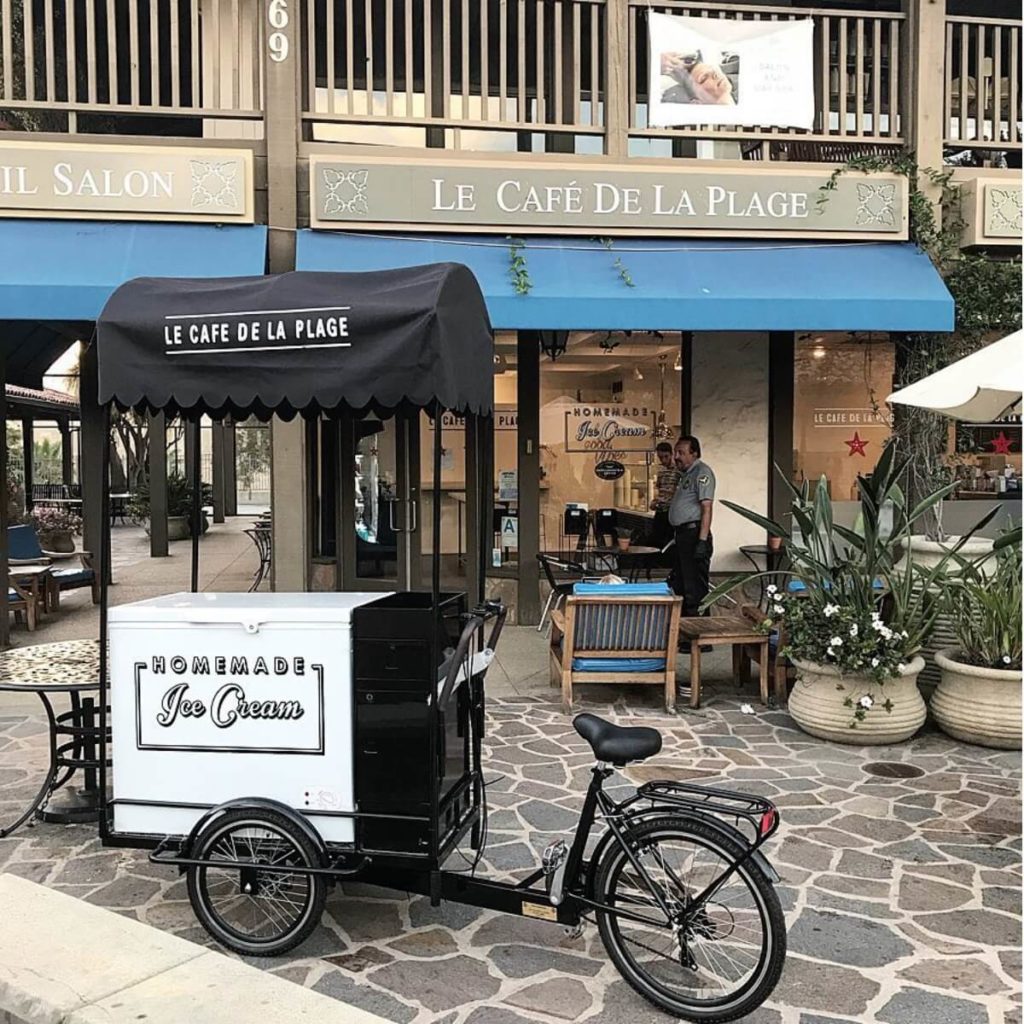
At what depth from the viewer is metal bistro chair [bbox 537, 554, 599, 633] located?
8.16 metres

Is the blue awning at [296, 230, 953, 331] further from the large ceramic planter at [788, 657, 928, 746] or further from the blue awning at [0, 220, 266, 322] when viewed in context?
the large ceramic planter at [788, 657, 928, 746]

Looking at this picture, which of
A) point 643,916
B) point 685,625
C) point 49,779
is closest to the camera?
point 643,916

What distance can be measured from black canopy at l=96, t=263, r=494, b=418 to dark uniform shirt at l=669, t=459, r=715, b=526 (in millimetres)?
4839

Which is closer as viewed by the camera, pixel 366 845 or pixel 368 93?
pixel 366 845

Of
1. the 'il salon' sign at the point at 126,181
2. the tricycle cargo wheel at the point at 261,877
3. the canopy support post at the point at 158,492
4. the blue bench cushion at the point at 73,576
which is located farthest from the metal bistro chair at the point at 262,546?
the tricycle cargo wheel at the point at 261,877

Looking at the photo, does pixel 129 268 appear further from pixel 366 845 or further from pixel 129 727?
pixel 366 845

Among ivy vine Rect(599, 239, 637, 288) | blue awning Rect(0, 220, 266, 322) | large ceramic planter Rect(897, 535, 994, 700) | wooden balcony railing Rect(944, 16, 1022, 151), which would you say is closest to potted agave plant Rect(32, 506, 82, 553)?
blue awning Rect(0, 220, 266, 322)

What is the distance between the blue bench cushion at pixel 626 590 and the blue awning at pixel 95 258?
11.5 ft

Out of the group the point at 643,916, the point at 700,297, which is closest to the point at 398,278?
the point at 643,916

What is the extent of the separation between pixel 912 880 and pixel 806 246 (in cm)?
589

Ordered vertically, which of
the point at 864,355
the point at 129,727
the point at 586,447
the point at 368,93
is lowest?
the point at 129,727

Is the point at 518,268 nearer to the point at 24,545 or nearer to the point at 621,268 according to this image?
the point at 621,268

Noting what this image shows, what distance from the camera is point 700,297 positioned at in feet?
25.1

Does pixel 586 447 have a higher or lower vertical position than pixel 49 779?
higher
